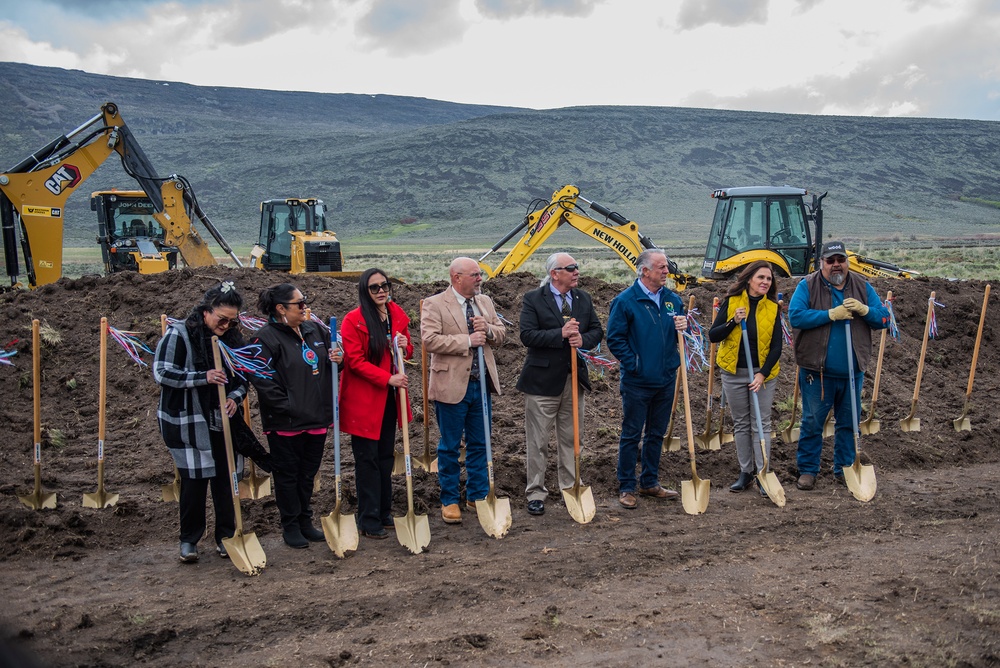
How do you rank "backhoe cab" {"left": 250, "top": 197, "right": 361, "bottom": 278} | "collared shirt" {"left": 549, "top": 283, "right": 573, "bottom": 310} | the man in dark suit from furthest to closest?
"backhoe cab" {"left": 250, "top": 197, "right": 361, "bottom": 278}, "collared shirt" {"left": 549, "top": 283, "right": 573, "bottom": 310}, the man in dark suit

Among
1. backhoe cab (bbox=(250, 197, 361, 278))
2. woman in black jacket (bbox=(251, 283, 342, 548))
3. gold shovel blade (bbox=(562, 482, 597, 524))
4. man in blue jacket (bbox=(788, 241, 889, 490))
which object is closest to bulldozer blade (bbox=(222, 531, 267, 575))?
woman in black jacket (bbox=(251, 283, 342, 548))

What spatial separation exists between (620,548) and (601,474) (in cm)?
185

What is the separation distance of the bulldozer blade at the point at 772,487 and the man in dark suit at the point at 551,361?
5.20 feet

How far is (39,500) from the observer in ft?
23.1

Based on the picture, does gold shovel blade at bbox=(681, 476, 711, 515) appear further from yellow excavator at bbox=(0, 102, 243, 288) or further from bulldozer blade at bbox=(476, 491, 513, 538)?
yellow excavator at bbox=(0, 102, 243, 288)

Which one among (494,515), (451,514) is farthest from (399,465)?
(494,515)

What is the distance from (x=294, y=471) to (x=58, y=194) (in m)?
12.3

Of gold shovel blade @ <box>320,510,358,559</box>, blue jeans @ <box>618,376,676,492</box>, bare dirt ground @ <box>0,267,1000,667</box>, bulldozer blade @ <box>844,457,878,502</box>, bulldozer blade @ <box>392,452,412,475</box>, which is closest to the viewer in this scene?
bare dirt ground @ <box>0,267,1000,667</box>

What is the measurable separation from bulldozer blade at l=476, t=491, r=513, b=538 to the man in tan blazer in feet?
0.81

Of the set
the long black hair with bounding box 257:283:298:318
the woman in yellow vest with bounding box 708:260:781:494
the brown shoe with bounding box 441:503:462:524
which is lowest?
the brown shoe with bounding box 441:503:462:524

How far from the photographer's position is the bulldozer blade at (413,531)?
6254mm

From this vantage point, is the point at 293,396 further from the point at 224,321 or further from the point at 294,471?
the point at 224,321

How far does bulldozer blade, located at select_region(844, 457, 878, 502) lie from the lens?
24.0 feet

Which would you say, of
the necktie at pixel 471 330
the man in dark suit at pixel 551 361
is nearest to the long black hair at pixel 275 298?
the necktie at pixel 471 330
